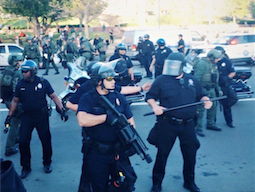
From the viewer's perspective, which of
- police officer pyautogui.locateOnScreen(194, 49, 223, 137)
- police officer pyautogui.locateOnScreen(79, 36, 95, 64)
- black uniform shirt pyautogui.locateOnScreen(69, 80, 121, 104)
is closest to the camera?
black uniform shirt pyautogui.locateOnScreen(69, 80, 121, 104)

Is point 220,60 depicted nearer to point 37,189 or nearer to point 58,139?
point 58,139

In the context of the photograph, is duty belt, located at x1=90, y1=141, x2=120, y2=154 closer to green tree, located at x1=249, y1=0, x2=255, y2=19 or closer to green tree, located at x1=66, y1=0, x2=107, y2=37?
green tree, located at x1=66, y1=0, x2=107, y2=37

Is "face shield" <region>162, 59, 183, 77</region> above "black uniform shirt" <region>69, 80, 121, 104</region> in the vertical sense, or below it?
above

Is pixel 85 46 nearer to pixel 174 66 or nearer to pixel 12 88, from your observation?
pixel 12 88

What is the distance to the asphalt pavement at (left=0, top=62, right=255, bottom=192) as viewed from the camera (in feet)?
15.4

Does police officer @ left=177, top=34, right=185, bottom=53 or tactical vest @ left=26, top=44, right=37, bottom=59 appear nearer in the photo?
A: tactical vest @ left=26, top=44, right=37, bottom=59

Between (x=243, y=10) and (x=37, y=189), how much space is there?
45.3 m

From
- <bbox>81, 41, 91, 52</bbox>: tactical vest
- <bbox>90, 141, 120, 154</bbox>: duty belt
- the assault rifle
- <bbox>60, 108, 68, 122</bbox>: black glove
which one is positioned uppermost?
<bbox>81, 41, 91, 52</bbox>: tactical vest

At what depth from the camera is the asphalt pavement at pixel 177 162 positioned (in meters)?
4.70

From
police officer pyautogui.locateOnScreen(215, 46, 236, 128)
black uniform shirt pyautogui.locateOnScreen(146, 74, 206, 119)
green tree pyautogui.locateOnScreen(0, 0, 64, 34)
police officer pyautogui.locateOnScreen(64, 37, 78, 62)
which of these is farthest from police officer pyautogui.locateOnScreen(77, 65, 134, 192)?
green tree pyautogui.locateOnScreen(0, 0, 64, 34)

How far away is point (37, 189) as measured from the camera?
4656mm

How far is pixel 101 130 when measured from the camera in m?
3.41

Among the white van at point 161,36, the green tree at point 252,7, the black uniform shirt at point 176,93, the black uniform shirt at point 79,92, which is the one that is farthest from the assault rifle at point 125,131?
the green tree at point 252,7

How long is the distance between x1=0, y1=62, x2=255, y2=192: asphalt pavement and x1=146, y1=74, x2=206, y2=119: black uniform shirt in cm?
115
